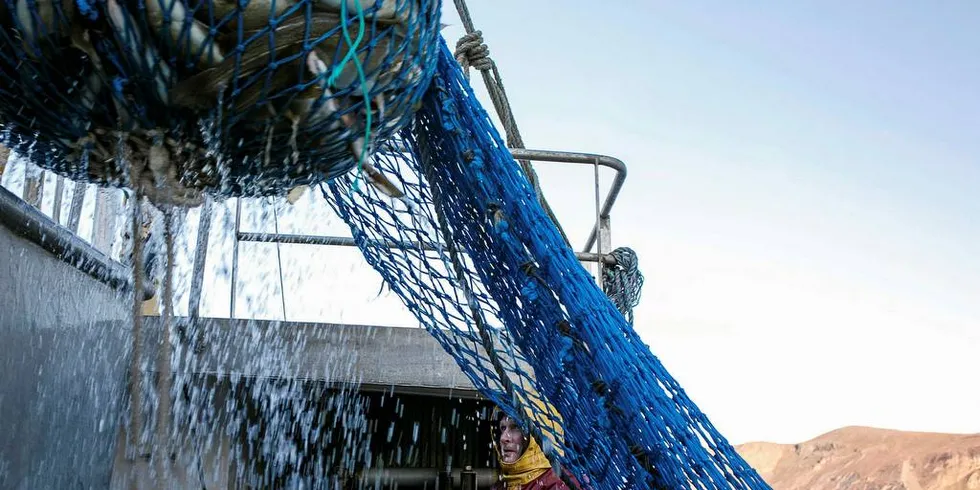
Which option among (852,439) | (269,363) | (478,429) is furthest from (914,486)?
(269,363)

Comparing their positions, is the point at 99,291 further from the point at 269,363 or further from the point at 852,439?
the point at 852,439

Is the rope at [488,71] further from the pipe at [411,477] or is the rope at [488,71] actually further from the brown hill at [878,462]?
the brown hill at [878,462]

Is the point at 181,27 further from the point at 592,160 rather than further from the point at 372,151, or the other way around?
the point at 592,160

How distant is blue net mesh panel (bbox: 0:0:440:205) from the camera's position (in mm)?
1359

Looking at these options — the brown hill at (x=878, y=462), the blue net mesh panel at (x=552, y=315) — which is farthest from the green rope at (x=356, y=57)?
the brown hill at (x=878, y=462)

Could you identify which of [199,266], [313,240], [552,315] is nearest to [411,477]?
[313,240]

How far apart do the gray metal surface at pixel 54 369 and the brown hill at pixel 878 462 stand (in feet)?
120

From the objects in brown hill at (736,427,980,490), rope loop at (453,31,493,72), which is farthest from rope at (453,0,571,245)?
brown hill at (736,427,980,490)

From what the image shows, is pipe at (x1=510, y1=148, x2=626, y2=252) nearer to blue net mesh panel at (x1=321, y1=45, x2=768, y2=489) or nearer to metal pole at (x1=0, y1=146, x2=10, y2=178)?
blue net mesh panel at (x1=321, y1=45, x2=768, y2=489)

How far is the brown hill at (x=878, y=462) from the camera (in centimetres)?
3525

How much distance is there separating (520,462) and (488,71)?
67.0 inches

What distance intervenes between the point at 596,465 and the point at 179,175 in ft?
4.39

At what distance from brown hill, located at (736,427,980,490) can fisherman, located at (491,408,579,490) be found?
1362 inches

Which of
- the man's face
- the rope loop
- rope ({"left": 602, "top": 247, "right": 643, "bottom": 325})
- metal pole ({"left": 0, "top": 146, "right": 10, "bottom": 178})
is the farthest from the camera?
rope ({"left": 602, "top": 247, "right": 643, "bottom": 325})
